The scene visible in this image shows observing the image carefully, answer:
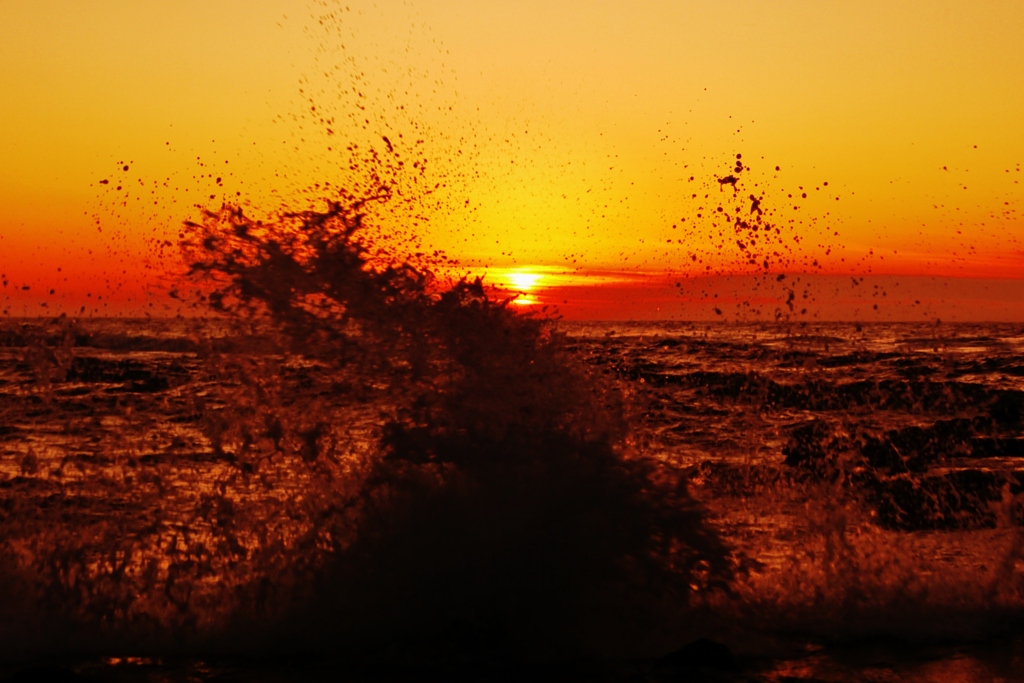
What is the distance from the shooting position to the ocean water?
18.0 feet

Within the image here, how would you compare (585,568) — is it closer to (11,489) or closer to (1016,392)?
(11,489)

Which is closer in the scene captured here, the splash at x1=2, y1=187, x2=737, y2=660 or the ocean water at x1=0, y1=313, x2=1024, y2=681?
the ocean water at x1=0, y1=313, x2=1024, y2=681

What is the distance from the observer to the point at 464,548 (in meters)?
6.04

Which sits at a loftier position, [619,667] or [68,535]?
[68,535]

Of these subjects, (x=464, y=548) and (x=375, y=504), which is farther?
(x=375, y=504)

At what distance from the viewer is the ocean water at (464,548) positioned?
5477 mm

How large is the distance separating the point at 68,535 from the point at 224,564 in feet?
3.63

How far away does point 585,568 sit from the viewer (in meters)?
5.94

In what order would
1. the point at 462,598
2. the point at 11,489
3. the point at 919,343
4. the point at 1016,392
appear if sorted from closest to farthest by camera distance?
the point at 462,598, the point at 11,489, the point at 1016,392, the point at 919,343

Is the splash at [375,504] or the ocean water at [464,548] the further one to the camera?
the splash at [375,504]

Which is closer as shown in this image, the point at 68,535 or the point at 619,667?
the point at 619,667

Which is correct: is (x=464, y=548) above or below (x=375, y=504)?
below

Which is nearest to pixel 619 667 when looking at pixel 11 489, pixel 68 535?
pixel 68 535

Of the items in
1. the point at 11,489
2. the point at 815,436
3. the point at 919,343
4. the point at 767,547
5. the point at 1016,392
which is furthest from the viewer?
the point at 919,343
